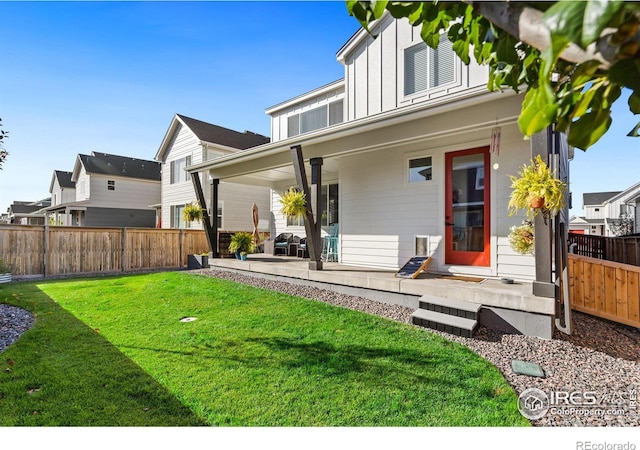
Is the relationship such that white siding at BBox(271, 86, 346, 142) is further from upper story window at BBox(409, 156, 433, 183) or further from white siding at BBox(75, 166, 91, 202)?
white siding at BBox(75, 166, 91, 202)

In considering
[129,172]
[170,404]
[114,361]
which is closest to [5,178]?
[114,361]

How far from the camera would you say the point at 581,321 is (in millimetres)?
4711

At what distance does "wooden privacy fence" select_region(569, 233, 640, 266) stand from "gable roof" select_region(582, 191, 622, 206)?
92.9 ft

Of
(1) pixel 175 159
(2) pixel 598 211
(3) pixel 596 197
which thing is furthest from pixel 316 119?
(3) pixel 596 197

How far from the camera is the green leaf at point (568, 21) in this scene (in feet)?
2.33

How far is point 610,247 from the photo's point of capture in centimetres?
866

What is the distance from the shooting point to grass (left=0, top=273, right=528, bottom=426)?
236 cm

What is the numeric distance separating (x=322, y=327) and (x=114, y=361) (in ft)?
7.87

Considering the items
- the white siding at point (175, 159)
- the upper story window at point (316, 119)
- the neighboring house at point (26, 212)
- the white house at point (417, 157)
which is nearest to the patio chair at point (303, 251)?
the white house at point (417, 157)

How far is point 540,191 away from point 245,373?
382 centimetres

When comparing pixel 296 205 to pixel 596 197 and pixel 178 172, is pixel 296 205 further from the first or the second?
pixel 596 197

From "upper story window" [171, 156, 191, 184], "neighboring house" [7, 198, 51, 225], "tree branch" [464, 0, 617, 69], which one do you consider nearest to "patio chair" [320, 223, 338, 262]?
"tree branch" [464, 0, 617, 69]
